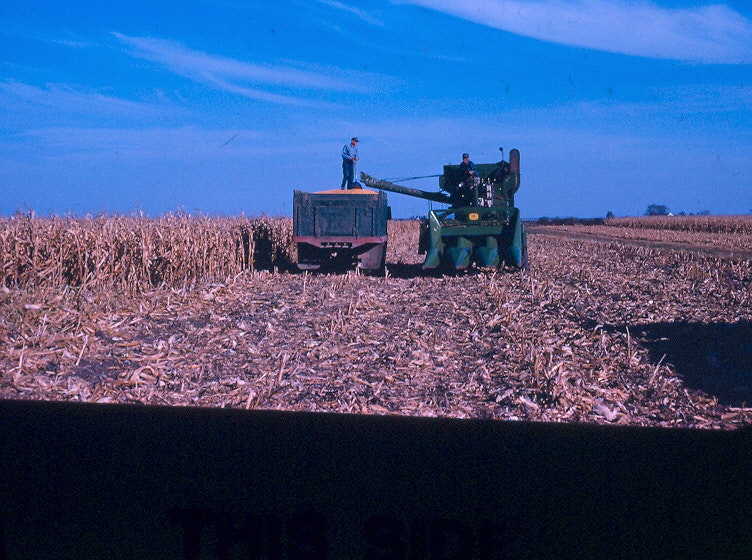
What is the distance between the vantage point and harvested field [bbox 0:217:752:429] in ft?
16.7

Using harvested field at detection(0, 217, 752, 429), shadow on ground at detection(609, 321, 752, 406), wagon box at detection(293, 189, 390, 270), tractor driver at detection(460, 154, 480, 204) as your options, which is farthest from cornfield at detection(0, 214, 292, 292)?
shadow on ground at detection(609, 321, 752, 406)

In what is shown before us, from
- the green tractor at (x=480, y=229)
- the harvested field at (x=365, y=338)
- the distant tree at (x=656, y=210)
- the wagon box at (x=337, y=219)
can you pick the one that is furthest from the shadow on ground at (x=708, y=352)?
the distant tree at (x=656, y=210)

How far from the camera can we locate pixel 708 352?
644 cm

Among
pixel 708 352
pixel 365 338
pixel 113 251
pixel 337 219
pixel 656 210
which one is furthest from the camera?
pixel 656 210

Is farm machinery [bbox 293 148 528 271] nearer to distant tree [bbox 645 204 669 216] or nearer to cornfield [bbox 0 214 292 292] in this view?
cornfield [bbox 0 214 292 292]

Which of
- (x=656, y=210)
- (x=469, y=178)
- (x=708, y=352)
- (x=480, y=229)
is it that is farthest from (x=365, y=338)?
(x=656, y=210)

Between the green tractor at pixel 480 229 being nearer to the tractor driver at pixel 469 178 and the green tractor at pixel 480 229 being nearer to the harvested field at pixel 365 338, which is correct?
the tractor driver at pixel 469 178

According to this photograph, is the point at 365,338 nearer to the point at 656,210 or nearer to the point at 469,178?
the point at 469,178

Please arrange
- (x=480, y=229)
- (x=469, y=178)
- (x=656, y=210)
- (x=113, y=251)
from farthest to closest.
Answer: (x=656, y=210), (x=469, y=178), (x=480, y=229), (x=113, y=251)

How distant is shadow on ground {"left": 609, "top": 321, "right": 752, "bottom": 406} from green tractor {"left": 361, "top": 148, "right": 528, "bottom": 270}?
209 inches

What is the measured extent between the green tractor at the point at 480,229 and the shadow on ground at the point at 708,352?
5317mm

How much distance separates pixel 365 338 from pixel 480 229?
6513mm

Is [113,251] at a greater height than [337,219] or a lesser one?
lesser

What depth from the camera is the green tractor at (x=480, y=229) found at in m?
12.7
